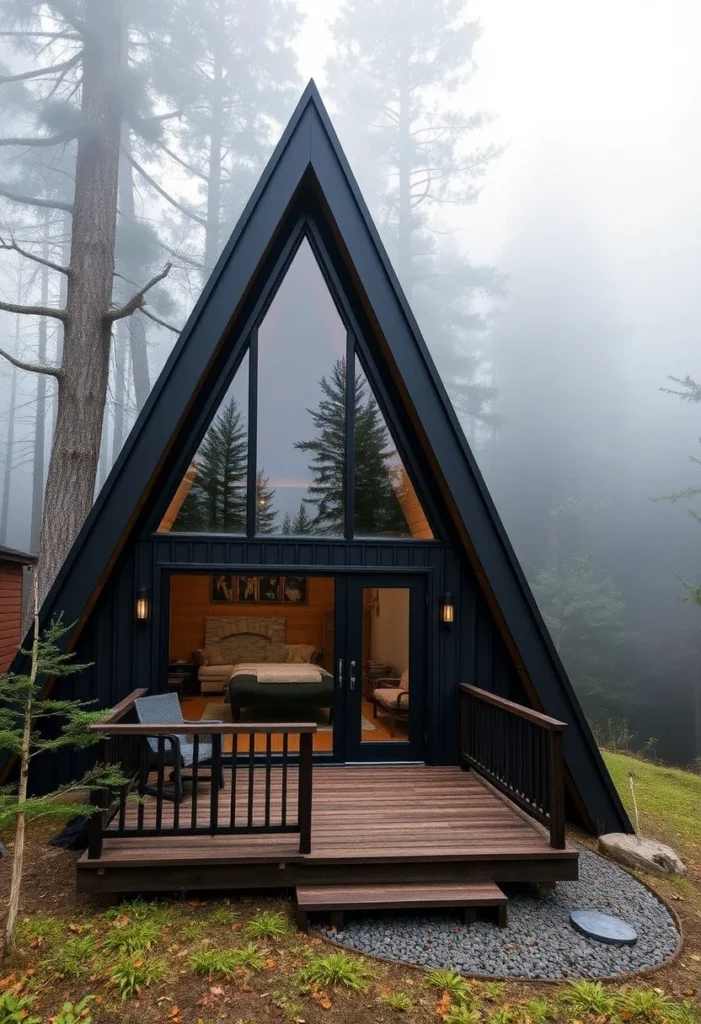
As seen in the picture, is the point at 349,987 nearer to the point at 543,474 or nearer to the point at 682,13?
the point at 543,474

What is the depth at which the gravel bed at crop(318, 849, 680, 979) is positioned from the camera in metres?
3.80

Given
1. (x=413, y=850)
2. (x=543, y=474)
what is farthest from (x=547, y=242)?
(x=413, y=850)

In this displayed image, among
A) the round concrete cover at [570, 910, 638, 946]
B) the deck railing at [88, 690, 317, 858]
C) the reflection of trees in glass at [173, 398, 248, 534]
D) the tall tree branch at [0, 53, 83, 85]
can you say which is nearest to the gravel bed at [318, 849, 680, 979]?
the round concrete cover at [570, 910, 638, 946]

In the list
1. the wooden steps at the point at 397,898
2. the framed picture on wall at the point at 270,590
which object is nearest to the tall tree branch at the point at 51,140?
the framed picture on wall at the point at 270,590

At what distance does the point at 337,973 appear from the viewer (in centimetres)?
358

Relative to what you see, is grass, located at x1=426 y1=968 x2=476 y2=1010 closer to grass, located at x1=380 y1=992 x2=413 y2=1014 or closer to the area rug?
grass, located at x1=380 y1=992 x2=413 y2=1014

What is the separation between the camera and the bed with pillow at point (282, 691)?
7.00 metres

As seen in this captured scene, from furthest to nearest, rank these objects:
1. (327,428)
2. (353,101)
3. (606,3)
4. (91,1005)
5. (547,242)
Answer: (547,242), (606,3), (353,101), (327,428), (91,1005)

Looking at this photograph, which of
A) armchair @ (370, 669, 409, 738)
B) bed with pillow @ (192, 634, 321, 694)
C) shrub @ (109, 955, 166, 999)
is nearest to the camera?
shrub @ (109, 955, 166, 999)

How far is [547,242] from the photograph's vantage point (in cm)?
4419

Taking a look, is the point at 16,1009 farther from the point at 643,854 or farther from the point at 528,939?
the point at 643,854

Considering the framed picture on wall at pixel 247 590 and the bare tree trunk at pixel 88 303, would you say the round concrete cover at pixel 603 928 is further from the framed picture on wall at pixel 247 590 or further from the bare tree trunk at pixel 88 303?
A: the bare tree trunk at pixel 88 303

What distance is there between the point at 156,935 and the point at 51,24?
516 inches

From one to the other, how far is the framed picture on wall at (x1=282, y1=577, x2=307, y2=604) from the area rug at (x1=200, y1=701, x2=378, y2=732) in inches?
68.0
